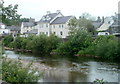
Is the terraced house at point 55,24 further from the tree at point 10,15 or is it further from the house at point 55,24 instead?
the tree at point 10,15

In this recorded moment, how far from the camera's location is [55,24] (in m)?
58.0

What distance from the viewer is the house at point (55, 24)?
185 ft

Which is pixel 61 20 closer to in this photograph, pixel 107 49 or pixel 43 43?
pixel 43 43

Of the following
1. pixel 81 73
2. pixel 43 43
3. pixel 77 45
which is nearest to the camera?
pixel 81 73

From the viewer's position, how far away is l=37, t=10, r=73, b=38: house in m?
56.3

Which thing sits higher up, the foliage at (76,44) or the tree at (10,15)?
the tree at (10,15)

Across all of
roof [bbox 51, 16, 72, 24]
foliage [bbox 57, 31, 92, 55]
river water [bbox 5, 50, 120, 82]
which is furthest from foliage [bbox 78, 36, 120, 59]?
roof [bbox 51, 16, 72, 24]

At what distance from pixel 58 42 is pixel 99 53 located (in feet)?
44.6

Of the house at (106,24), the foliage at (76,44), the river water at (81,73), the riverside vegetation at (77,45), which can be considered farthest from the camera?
the house at (106,24)

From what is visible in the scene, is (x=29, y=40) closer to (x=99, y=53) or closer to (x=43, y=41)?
(x=43, y=41)

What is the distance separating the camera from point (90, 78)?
18.2 meters

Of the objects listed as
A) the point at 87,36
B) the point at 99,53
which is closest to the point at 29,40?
the point at 87,36

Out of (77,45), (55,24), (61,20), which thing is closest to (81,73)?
(77,45)

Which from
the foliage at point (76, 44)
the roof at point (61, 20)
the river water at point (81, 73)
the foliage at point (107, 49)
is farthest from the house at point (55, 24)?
the river water at point (81, 73)
